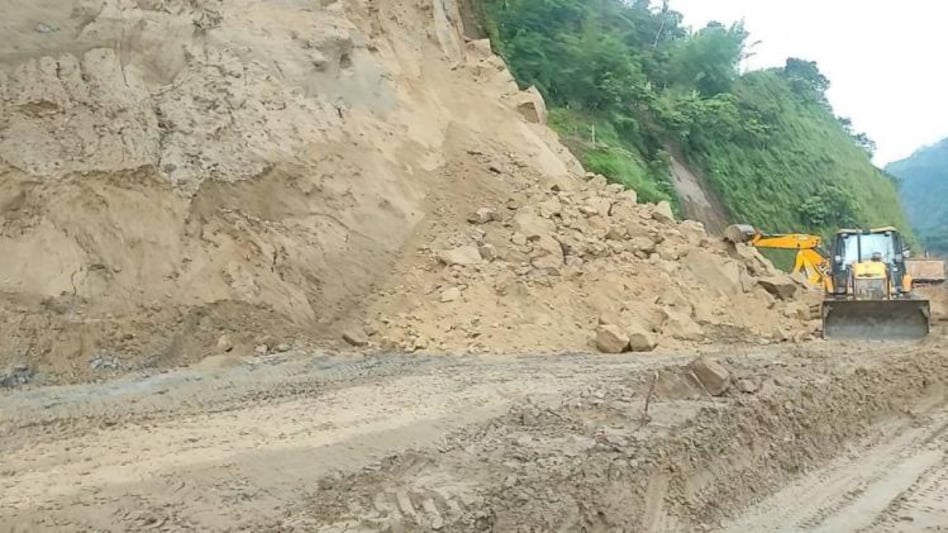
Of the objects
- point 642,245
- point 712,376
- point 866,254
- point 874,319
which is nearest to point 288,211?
point 642,245

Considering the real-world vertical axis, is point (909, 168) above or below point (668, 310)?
above

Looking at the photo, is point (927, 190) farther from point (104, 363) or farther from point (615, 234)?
point (104, 363)

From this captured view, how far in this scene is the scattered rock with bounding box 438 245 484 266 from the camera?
37.8 ft

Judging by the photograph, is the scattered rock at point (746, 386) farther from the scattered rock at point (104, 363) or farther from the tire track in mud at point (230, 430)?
the scattered rock at point (104, 363)

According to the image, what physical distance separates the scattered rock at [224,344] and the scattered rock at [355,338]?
4.33 ft

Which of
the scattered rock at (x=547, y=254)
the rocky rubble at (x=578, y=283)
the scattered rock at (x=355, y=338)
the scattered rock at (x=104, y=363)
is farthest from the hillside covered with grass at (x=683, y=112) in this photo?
the scattered rock at (x=104, y=363)

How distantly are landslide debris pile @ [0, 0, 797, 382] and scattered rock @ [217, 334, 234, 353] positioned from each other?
6 centimetres

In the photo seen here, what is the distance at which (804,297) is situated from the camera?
1542 centimetres

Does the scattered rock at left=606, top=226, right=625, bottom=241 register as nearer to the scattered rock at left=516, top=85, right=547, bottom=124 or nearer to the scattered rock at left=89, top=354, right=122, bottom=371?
the scattered rock at left=516, top=85, right=547, bottom=124

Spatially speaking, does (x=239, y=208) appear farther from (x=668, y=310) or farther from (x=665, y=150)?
(x=665, y=150)

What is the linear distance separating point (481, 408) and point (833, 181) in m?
34.6

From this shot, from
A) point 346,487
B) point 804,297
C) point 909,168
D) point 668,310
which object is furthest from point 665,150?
point 909,168

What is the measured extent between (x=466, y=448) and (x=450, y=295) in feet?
17.4

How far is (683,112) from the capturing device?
2917cm
